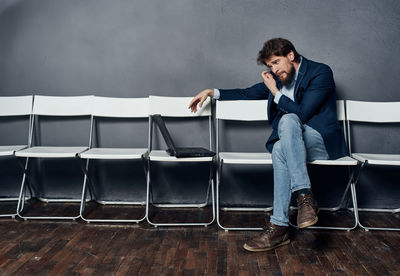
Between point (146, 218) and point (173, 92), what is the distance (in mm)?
1081

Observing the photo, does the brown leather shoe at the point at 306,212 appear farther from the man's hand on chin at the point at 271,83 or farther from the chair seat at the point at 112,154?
the chair seat at the point at 112,154

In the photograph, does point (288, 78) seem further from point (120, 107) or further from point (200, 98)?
point (120, 107)

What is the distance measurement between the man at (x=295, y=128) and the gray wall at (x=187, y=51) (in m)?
0.53

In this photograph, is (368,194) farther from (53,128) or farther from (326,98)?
(53,128)

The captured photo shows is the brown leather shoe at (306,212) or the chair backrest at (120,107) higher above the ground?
the chair backrest at (120,107)

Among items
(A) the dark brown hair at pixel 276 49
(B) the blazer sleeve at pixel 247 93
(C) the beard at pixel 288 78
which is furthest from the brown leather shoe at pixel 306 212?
(B) the blazer sleeve at pixel 247 93

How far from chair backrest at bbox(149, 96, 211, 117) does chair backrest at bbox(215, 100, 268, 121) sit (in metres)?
0.10

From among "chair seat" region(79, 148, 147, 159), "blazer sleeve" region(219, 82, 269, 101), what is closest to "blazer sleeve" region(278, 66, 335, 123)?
"blazer sleeve" region(219, 82, 269, 101)

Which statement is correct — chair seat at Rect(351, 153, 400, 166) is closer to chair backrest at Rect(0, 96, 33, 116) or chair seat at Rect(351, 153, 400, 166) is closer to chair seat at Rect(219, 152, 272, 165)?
A: chair seat at Rect(219, 152, 272, 165)

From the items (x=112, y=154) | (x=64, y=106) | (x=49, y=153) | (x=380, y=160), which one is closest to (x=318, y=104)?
(x=380, y=160)

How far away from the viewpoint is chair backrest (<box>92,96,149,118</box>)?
10.2 feet

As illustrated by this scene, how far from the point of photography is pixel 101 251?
2.21 meters

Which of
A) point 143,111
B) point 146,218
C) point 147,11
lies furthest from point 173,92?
point 146,218

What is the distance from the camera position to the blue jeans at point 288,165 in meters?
2.20
